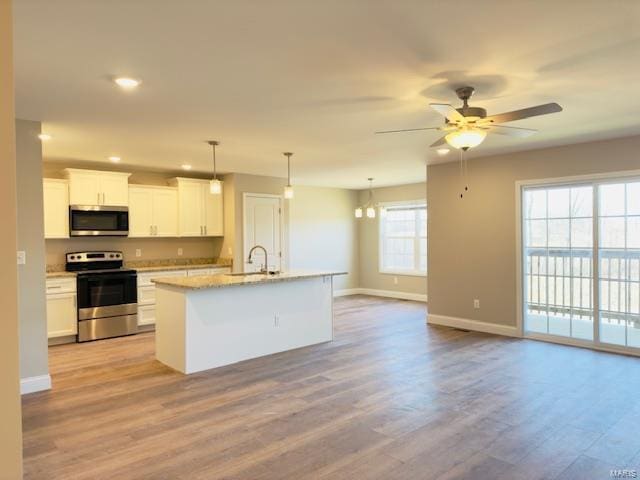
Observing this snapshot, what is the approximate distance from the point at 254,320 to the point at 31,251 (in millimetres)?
2322

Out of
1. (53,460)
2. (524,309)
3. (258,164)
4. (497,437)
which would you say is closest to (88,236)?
(258,164)

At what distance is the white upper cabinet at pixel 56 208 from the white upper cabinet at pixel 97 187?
10cm

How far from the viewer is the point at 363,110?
379 cm

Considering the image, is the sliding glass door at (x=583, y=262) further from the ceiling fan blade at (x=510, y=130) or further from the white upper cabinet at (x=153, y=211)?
the white upper cabinet at (x=153, y=211)

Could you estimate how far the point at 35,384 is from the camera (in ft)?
13.3

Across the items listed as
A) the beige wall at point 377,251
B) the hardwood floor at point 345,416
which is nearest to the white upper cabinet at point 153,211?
the hardwood floor at point 345,416

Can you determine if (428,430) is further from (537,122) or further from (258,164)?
(258,164)

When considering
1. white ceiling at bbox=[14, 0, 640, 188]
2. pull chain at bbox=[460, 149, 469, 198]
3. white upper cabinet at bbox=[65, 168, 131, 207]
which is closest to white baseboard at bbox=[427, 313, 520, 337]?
pull chain at bbox=[460, 149, 469, 198]

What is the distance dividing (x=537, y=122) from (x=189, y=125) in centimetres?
341

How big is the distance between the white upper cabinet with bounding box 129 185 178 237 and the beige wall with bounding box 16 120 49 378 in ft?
8.26

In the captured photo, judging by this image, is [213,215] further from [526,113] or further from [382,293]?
[526,113]

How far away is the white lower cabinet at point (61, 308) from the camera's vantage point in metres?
5.65

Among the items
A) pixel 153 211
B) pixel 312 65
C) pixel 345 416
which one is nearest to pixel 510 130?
pixel 312 65

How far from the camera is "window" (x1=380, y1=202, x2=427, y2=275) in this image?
9.16 meters
